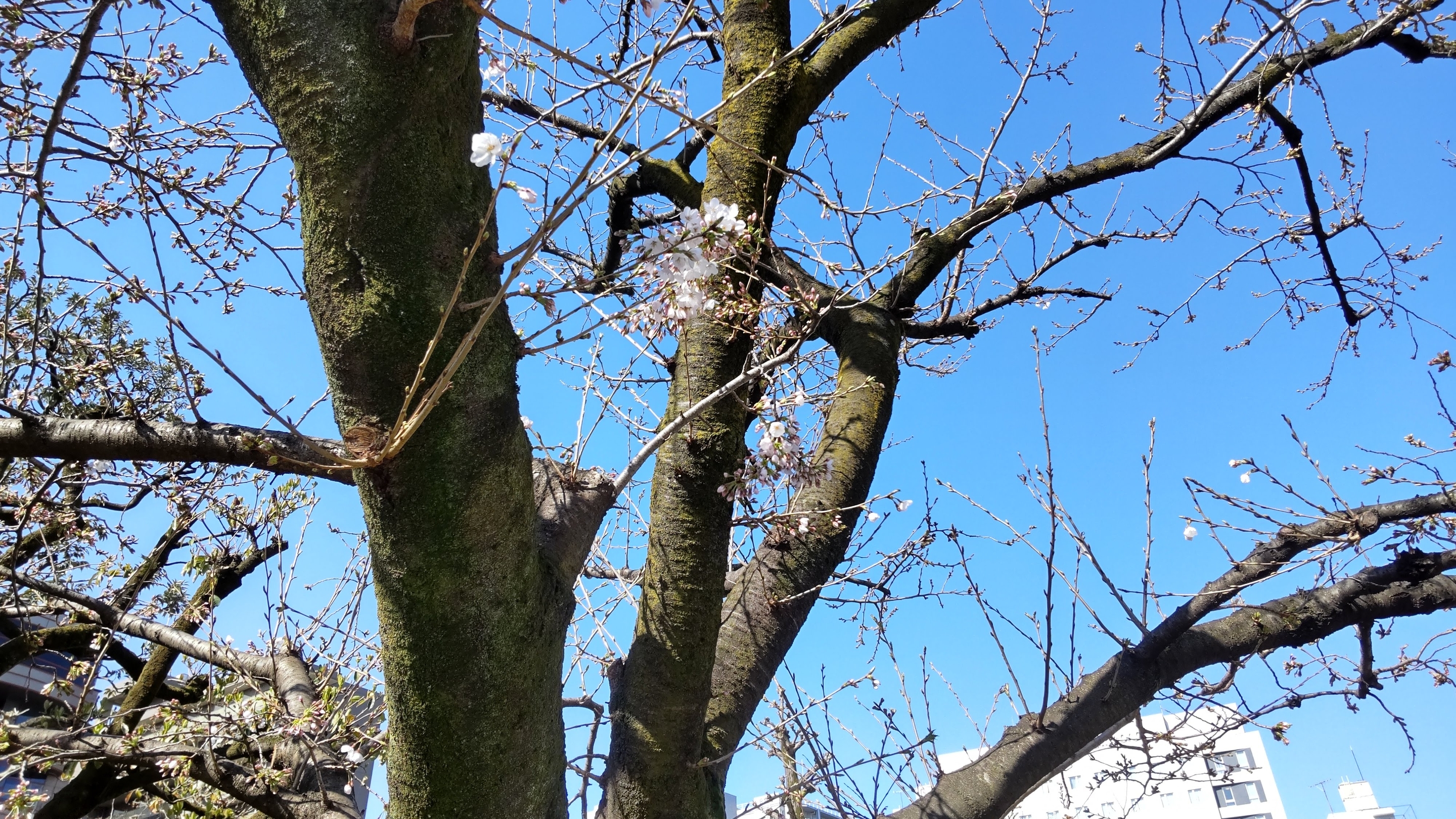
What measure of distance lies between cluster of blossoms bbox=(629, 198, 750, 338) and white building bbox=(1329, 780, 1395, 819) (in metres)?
41.4

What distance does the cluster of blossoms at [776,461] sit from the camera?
6.63 ft

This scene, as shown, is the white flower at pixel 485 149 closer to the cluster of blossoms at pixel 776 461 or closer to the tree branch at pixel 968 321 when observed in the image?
the cluster of blossoms at pixel 776 461

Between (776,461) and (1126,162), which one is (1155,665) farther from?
(1126,162)

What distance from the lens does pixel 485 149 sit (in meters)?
1.20

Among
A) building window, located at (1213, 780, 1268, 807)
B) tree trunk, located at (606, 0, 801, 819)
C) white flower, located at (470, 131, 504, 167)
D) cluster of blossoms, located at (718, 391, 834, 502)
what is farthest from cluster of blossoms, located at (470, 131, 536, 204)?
building window, located at (1213, 780, 1268, 807)

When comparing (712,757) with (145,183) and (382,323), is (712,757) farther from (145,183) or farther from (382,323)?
(145,183)

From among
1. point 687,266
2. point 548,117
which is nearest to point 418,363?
point 687,266

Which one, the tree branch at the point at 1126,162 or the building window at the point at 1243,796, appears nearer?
the tree branch at the point at 1126,162

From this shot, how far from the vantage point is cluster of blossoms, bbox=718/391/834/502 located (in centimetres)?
202

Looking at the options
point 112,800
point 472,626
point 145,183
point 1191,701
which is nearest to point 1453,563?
point 1191,701

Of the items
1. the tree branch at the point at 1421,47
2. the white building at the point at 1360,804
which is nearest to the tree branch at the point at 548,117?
the tree branch at the point at 1421,47

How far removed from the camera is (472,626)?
1259 millimetres

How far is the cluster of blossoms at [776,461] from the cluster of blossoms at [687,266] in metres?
0.34

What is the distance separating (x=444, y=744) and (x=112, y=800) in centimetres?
395
